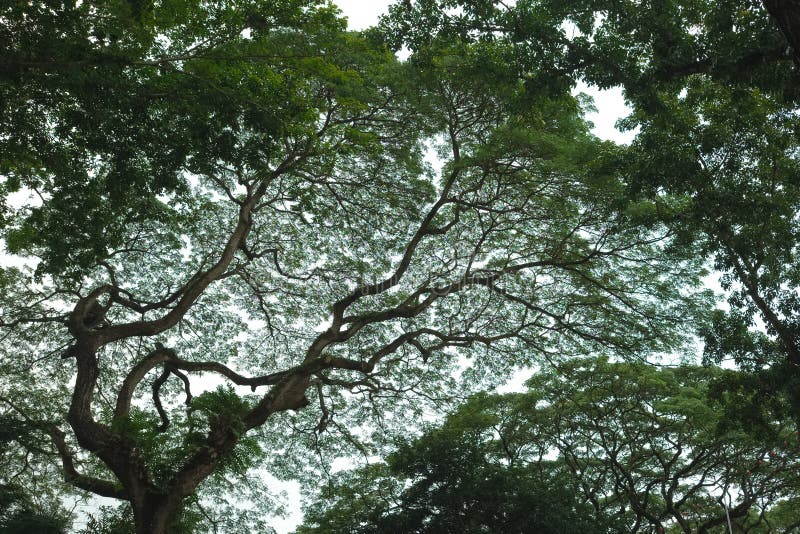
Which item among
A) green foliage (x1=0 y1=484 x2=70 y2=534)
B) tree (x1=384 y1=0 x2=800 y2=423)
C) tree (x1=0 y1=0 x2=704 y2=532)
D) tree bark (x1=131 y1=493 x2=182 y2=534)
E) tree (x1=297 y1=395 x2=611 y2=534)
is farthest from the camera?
green foliage (x1=0 y1=484 x2=70 y2=534)

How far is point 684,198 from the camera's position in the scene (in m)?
8.73

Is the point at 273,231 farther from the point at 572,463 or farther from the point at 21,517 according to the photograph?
the point at 572,463

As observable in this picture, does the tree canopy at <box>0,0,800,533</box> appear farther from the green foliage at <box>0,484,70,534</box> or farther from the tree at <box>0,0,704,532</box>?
the green foliage at <box>0,484,70,534</box>

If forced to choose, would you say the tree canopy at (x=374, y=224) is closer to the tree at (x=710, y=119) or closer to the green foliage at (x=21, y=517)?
the tree at (x=710, y=119)

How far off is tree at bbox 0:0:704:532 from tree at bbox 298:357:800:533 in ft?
4.23

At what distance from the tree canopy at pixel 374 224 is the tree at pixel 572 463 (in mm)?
128

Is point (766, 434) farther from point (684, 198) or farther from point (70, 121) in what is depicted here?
point (70, 121)

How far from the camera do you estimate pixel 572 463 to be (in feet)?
Answer: 45.0

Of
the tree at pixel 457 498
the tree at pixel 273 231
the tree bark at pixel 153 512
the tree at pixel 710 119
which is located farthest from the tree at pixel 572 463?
the tree bark at pixel 153 512

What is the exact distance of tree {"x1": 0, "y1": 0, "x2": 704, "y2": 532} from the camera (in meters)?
5.75

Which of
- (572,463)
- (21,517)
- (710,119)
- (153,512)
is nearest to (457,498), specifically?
(153,512)

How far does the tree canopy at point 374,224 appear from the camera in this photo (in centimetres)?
567

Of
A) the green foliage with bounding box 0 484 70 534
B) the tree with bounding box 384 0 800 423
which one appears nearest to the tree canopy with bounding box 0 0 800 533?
→ the tree with bounding box 384 0 800 423

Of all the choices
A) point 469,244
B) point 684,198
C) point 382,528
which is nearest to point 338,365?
point 382,528
